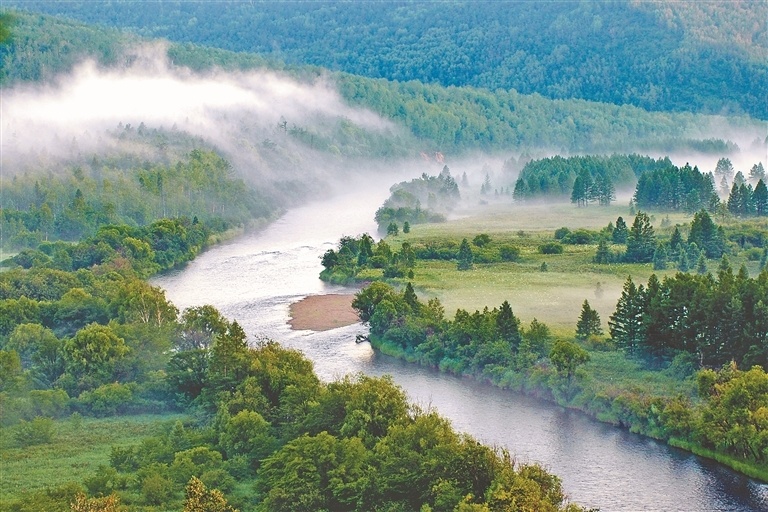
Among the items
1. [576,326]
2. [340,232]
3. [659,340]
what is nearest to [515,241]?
[340,232]

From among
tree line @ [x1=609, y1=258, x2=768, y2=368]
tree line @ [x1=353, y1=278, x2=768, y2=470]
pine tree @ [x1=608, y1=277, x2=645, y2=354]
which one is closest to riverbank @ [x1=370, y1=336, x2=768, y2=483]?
tree line @ [x1=353, y1=278, x2=768, y2=470]

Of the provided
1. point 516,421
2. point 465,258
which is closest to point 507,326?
point 516,421

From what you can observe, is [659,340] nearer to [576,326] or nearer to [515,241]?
[576,326]

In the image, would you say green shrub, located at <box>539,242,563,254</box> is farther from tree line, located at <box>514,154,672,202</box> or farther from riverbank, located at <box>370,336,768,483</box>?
riverbank, located at <box>370,336,768,483</box>

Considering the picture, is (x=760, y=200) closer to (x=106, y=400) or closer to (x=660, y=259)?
(x=660, y=259)

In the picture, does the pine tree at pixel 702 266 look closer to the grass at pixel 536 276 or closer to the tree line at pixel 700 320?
the grass at pixel 536 276
